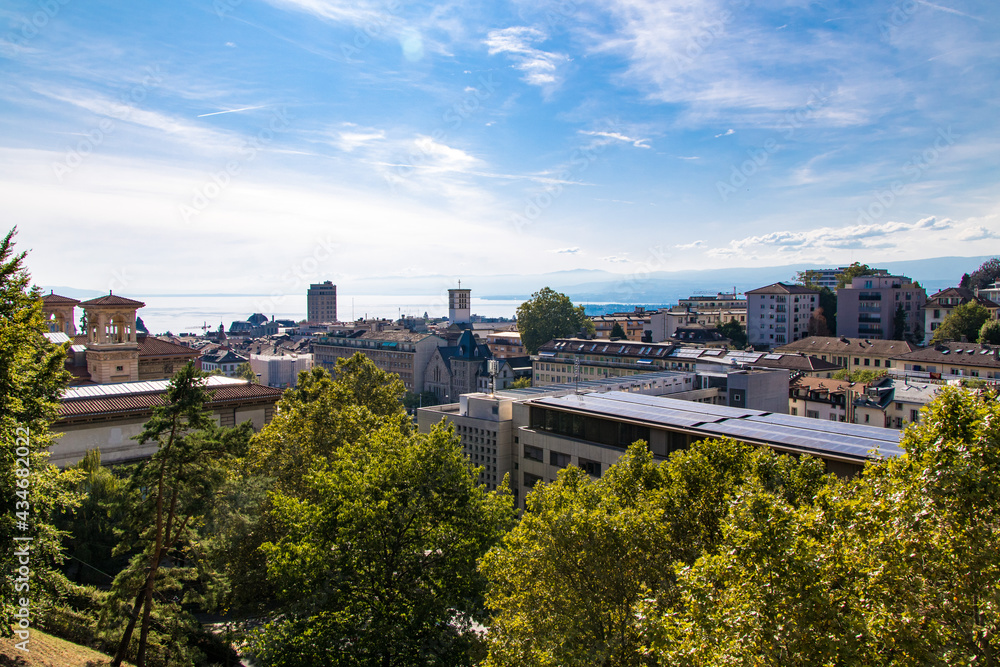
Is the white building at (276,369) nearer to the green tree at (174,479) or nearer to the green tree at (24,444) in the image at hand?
the green tree at (174,479)

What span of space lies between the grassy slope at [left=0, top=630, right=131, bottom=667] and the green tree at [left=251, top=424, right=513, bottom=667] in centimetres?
433

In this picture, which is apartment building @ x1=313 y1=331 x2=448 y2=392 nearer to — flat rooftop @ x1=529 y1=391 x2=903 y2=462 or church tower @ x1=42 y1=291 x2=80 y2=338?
church tower @ x1=42 y1=291 x2=80 y2=338

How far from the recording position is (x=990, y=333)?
7550cm

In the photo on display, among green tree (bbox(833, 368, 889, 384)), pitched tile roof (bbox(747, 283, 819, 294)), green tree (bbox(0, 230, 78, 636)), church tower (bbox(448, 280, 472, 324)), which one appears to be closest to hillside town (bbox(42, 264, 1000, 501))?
green tree (bbox(833, 368, 889, 384))

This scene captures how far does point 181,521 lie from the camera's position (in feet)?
56.1

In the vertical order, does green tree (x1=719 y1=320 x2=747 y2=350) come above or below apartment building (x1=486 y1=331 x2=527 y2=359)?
above

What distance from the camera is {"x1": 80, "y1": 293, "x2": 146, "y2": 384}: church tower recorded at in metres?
38.3

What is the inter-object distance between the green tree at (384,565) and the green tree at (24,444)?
184 inches

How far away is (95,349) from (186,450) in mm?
27506

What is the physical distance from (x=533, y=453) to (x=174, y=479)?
71.6ft

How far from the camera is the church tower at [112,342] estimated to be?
1510 inches

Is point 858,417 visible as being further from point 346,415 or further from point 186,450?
point 186,450

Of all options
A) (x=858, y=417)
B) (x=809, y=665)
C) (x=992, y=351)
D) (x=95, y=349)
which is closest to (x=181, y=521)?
(x=809, y=665)

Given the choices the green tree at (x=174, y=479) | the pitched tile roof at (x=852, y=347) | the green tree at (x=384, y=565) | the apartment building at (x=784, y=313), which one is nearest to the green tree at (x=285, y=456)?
the green tree at (x=174, y=479)
